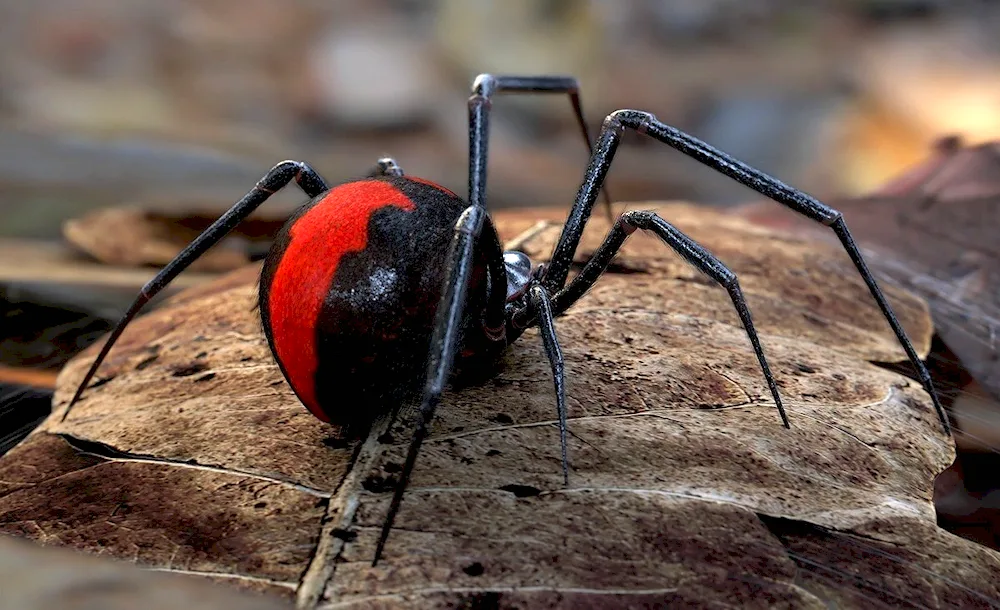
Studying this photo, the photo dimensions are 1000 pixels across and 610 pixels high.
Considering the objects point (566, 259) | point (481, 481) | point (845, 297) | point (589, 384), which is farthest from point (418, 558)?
point (845, 297)

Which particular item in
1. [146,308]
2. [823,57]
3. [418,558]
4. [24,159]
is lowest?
[418,558]

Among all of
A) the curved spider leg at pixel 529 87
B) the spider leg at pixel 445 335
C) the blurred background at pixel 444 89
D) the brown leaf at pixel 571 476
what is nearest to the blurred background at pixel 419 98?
the blurred background at pixel 444 89

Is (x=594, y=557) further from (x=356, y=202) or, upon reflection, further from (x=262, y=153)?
(x=262, y=153)

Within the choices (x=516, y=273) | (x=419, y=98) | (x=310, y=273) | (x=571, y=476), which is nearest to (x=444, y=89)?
(x=419, y=98)

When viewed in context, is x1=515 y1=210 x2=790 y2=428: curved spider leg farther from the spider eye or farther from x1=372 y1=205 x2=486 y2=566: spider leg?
x1=372 y1=205 x2=486 y2=566: spider leg

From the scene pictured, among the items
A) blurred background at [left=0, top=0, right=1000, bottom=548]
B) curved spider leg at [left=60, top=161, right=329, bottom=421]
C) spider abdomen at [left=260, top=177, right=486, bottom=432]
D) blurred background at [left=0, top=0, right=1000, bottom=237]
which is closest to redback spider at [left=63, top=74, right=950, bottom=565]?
spider abdomen at [left=260, top=177, right=486, bottom=432]
